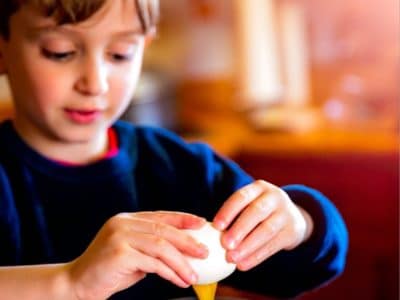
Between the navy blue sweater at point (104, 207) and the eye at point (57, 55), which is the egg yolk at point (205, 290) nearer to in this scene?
the navy blue sweater at point (104, 207)

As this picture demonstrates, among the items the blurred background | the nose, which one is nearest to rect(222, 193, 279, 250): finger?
the nose

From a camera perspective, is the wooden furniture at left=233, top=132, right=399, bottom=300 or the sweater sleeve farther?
the wooden furniture at left=233, top=132, right=399, bottom=300

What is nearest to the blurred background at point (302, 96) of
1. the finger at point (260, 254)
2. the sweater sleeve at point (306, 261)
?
the sweater sleeve at point (306, 261)

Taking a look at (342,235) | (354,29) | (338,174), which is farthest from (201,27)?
(342,235)

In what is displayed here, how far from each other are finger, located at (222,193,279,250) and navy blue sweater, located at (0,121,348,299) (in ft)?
0.18

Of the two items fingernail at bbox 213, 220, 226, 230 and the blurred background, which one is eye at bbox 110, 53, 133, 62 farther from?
the blurred background

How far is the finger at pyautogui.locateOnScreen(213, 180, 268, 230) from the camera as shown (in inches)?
17.7

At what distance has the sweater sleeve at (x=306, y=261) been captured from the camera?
566mm

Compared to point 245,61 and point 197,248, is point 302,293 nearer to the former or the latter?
point 197,248

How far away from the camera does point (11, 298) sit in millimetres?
447

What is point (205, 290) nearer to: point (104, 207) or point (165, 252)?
point (165, 252)

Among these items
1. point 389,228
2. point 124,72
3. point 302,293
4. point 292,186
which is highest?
point 124,72

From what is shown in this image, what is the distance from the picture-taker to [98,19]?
0.50m

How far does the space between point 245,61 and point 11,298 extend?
90 cm
